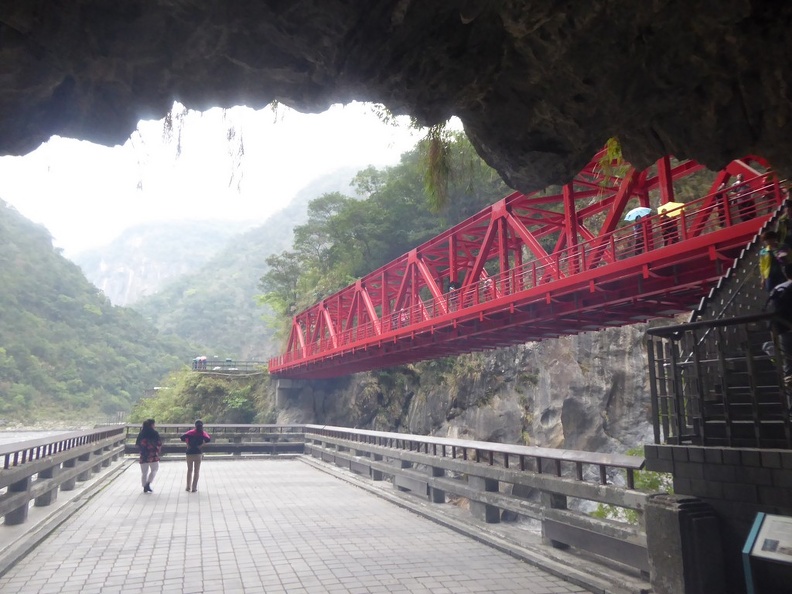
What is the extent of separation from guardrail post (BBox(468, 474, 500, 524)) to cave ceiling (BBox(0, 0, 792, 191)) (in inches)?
213

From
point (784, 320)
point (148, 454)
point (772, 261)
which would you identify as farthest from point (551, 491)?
point (148, 454)

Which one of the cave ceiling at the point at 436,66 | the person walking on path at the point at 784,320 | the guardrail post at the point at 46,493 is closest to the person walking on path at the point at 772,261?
the person walking on path at the point at 784,320

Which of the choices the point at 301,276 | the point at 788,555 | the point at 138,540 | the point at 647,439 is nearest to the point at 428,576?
the point at 788,555

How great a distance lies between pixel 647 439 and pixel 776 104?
1887cm

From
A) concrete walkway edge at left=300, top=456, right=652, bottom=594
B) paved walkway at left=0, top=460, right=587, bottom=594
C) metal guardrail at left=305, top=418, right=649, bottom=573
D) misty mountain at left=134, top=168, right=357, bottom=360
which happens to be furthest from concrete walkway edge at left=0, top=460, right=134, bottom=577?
misty mountain at left=134, top=168, right=357, bottom=360

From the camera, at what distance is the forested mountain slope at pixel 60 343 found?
65.1 metres

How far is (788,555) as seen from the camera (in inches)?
120

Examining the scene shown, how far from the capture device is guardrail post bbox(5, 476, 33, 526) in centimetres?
727

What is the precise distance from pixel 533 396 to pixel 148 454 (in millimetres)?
17364

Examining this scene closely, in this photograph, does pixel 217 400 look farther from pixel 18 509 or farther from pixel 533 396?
pixel 18 509

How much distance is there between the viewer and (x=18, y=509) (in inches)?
296

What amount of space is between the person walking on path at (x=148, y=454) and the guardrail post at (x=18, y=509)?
3892mm

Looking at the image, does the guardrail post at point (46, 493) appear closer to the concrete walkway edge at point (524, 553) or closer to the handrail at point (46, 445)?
the handrail at point (46, 445)

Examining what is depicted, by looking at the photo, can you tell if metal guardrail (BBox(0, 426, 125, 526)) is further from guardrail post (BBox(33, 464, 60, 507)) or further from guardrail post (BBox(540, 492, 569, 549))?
guardrail post (BBox(540, 492, 569, 549))
